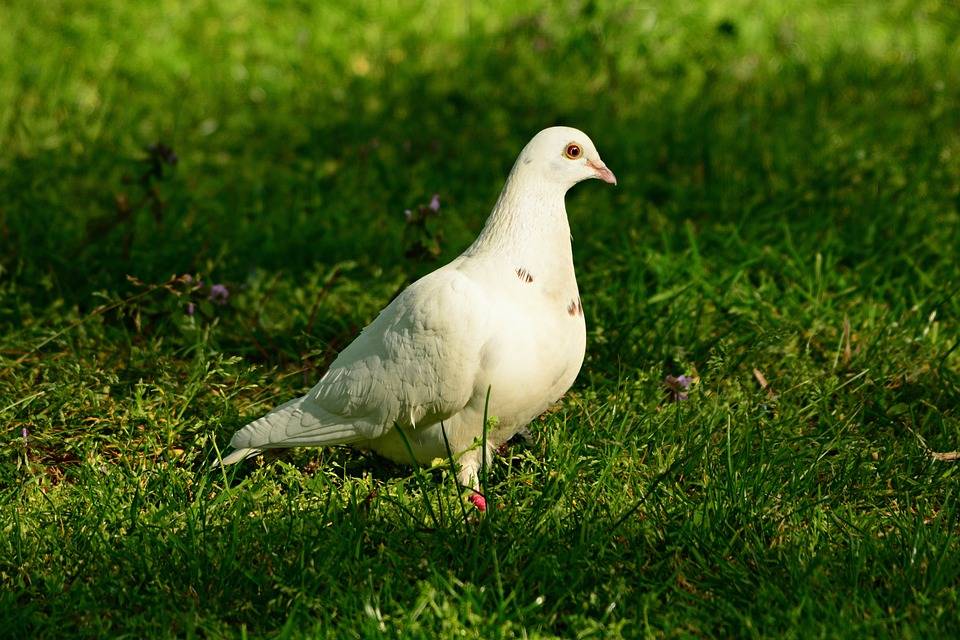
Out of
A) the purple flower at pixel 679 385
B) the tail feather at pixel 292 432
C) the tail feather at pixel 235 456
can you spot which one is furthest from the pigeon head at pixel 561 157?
the tail feather at pixel 235 456

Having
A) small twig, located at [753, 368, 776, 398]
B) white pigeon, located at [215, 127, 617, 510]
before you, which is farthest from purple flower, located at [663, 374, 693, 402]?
white pigeon, located at [215, 127, 617, 510]

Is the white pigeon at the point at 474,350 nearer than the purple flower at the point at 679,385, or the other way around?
the white pigeon at the point at 474,350

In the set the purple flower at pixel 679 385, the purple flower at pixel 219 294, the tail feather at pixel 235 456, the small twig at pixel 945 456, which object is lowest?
the small twig at pixel 945 456

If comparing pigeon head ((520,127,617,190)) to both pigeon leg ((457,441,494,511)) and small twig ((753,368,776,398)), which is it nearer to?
pigeon leg ((457,441,494,511))

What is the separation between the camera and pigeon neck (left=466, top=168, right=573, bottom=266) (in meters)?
2.94

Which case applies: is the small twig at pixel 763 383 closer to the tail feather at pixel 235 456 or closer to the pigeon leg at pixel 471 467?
the pigeon leg at pixel 471 467

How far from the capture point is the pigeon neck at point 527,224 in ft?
9.63

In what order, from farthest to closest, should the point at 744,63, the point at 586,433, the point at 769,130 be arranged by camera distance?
the point at 744,63
the point at 769,130
the point at 586,433

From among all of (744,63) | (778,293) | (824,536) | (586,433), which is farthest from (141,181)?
(744,63)

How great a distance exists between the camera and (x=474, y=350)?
2828mm

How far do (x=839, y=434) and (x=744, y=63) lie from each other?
3271mm

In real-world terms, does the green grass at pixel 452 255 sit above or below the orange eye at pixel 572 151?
below

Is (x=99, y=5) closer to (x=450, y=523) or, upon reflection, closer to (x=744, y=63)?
(x=744, y=63)

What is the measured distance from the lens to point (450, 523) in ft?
9.32
